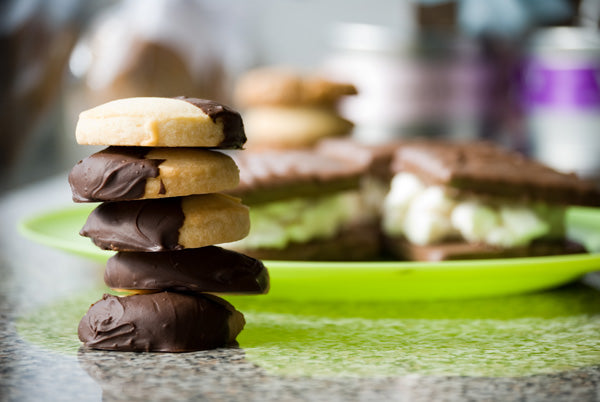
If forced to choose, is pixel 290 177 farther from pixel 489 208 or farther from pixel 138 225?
pixel 138 225

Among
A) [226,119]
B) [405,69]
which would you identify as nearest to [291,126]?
[226,119]

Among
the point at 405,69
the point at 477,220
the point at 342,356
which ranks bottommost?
the point at 342,356

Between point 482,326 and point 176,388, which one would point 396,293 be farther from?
point 176,388

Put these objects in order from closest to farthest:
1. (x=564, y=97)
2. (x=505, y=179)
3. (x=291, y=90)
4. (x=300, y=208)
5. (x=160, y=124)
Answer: (x=160, y=124) < (x=505, y=179) < (x=300, y=208) < (x=291, y=90) < (x=564, y=97)

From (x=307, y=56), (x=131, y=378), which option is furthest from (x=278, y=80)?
(x=307, y=56)

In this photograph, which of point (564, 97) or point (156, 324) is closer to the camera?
point (156, 324)
